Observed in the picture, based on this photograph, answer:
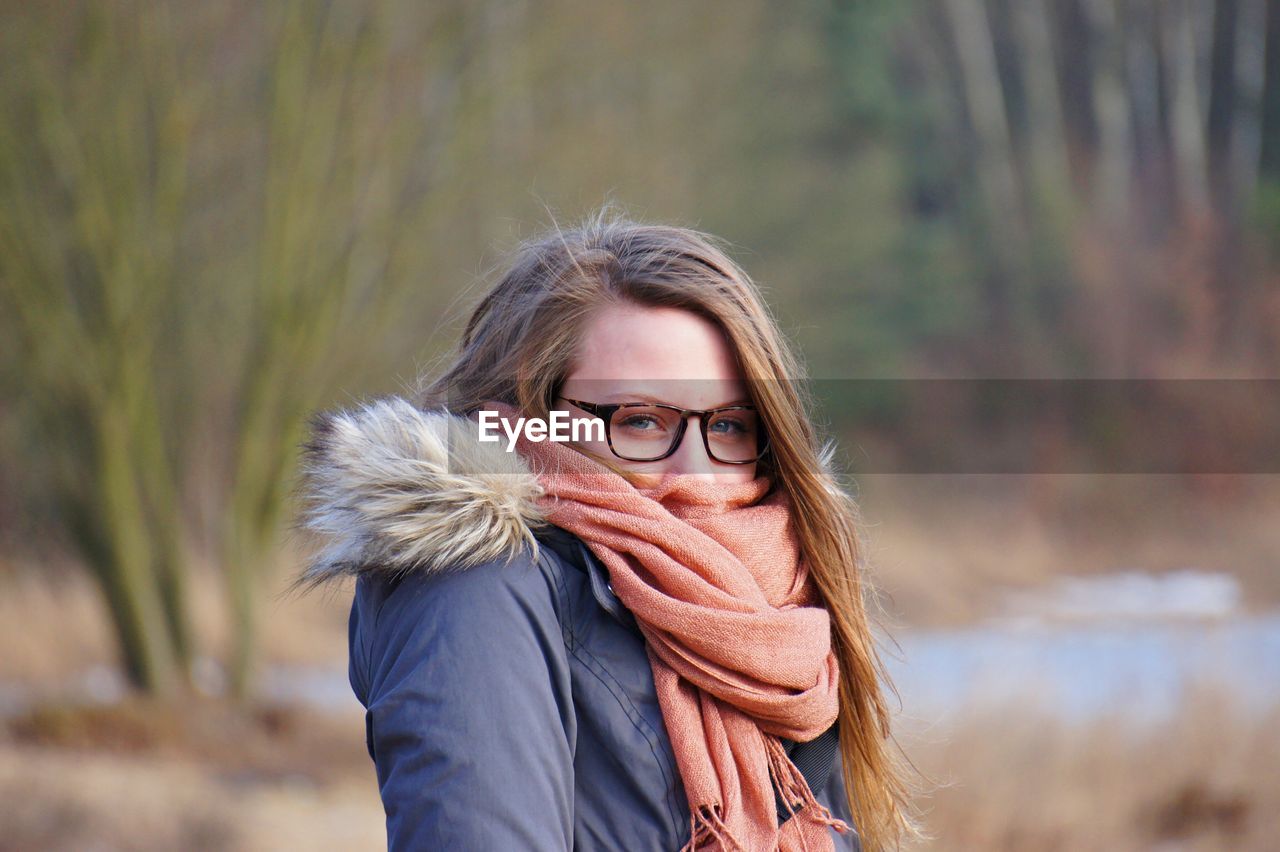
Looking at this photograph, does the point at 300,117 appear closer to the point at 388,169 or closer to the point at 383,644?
the point at 388,169

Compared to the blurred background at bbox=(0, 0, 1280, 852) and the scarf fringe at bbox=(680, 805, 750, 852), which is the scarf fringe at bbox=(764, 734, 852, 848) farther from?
the blurred background at bbox=(0, 0, 1280, 852)

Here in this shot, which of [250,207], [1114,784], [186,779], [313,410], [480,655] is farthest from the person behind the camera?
[250,207]

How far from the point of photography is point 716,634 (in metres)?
1.44

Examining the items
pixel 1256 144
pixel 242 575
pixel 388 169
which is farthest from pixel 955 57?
pixel 242 575

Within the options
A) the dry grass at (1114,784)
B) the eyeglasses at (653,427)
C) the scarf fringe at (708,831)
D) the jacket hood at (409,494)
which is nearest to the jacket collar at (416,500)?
the jacket hood at (409,494)

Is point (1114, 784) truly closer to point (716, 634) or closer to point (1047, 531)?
point (716, 634)

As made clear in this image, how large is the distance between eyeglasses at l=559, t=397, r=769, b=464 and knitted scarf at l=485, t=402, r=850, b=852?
0.04m

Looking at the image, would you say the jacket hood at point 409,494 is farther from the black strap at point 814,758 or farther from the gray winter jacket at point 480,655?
the black strap at point 814,758

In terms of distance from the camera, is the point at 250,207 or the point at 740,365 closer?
the point at 740,365

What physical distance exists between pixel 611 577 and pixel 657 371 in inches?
10.3

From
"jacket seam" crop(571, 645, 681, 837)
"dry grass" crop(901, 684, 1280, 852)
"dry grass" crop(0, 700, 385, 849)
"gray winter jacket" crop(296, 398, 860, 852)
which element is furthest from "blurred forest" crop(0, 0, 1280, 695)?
"jacket seam" crop(571, 645, 681, 837)

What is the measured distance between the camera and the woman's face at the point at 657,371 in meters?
1.54

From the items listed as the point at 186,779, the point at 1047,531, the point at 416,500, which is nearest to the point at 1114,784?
the point at 186,779

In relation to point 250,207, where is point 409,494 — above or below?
below
